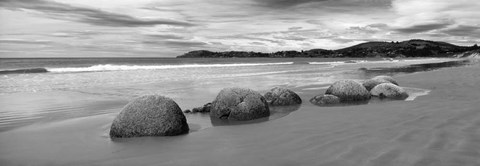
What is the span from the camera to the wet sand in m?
4.12

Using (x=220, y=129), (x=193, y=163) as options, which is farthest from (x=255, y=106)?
(x=193, y=163)

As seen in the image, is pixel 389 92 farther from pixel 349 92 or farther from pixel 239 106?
pixel 239 106

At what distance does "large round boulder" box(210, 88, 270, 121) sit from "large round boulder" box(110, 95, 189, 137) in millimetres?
1394

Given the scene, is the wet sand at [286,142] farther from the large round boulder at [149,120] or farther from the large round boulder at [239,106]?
the large round boulder at [239,106]

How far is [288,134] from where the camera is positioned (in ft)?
18.0

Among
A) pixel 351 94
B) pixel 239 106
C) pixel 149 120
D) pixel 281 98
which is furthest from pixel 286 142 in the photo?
pixel 351 94

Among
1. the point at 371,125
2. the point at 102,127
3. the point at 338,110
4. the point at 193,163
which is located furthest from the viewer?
the point at 338,110

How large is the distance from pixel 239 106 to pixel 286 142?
2.38 metres

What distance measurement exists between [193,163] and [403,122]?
12.4 ft

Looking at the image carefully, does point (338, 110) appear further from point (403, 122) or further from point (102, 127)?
point (102, 127)

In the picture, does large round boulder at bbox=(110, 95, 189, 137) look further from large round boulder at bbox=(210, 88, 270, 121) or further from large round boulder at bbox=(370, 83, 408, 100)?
large round boulder at bbox=(370, 83, 408, 100)

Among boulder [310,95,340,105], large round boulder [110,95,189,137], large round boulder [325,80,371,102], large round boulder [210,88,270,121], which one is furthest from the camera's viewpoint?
large round boulder [325,80,371,102]

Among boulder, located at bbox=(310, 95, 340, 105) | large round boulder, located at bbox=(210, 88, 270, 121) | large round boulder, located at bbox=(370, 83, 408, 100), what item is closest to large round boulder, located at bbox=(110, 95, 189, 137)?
large round boulder, located at bbox=(210, 88, 270, 121)

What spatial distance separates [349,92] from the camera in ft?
30.2
